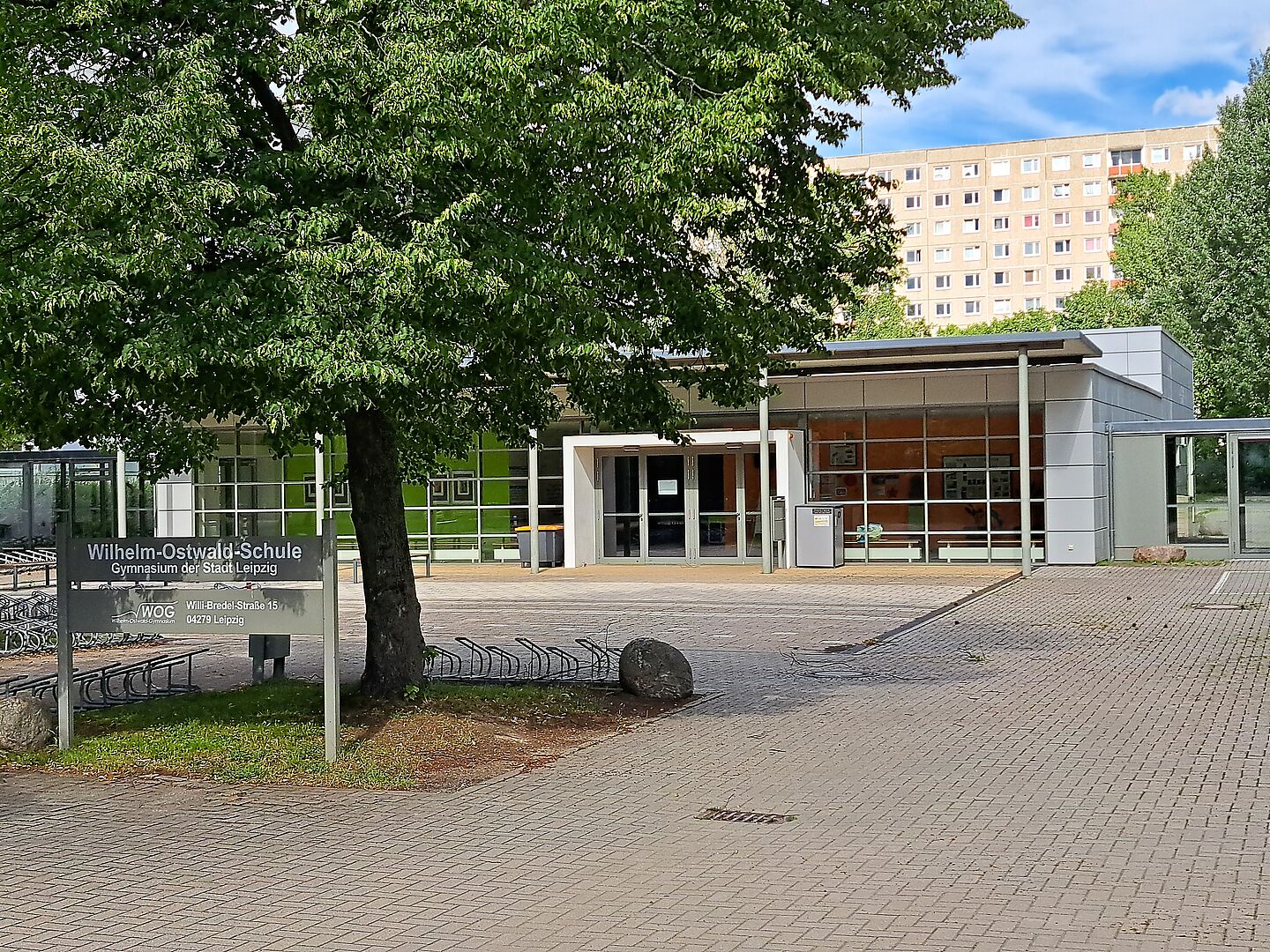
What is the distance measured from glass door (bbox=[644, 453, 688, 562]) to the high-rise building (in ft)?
234

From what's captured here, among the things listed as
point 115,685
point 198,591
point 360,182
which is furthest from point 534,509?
point 360,182

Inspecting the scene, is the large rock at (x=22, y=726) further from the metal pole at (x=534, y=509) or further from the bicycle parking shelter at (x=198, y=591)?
the metal pole at (x=534, y=509)

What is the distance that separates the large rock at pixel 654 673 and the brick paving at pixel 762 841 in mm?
399

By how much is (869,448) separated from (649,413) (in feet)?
61.2

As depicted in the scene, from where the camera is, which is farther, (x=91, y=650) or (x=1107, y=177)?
(x=1107, y=177)

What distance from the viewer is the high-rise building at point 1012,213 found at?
100m

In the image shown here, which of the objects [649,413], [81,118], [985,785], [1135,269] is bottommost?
[985,785]

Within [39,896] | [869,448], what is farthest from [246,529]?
[39,896]

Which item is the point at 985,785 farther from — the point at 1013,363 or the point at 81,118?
the point at 1013,363

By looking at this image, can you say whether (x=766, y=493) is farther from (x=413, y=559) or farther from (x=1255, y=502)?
(x=1255, y=502)

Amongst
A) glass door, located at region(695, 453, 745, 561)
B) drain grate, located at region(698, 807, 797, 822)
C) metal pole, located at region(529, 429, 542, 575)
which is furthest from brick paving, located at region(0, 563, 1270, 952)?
glass door, located at region(695, 453, 745, 561)

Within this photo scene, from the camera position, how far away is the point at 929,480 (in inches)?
1188

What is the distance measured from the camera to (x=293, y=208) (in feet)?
29.7

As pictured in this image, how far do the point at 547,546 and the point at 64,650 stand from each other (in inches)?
824
